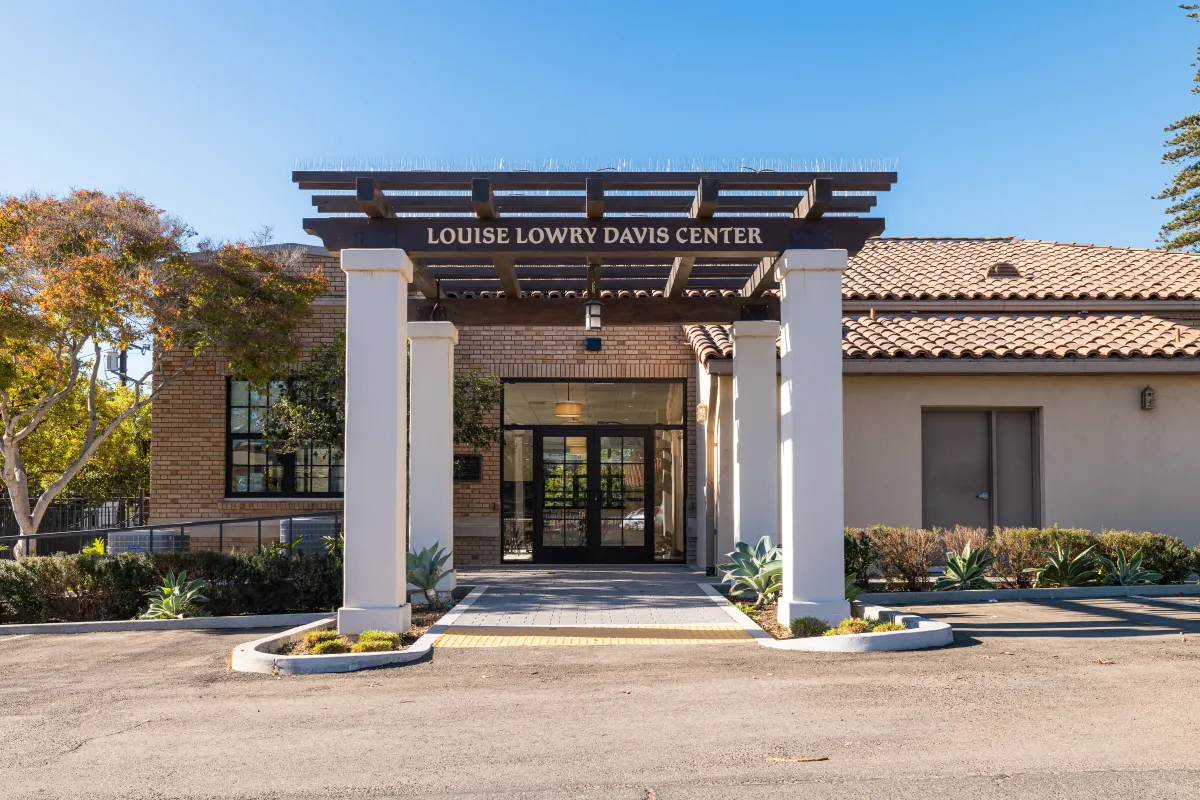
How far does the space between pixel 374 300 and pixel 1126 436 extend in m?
10.4

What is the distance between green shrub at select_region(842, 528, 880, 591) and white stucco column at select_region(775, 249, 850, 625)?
251cm

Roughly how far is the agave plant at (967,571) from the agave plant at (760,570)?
7.01 feet

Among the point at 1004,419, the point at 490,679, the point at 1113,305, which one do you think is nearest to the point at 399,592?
the point at 490,679

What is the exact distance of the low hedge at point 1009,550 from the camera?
1149 centimetres

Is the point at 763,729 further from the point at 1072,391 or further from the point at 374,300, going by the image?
the point at 1072,391

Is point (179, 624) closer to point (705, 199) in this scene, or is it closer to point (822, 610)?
point (822, 610)

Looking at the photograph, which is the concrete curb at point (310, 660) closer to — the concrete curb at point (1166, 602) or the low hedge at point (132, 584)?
the low hedge at point (132, 584)

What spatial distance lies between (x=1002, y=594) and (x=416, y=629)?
6.18 meters

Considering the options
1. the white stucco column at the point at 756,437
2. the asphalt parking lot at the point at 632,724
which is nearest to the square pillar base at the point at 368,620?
the asphalt parking lot at the point at 632,724

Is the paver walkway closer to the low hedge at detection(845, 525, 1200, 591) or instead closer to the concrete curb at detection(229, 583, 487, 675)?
the concrete curb at detection(229, 583, 487, 675)

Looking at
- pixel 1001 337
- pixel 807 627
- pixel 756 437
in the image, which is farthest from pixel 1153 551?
pixel 807 627

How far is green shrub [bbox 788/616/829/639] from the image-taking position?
862 cm

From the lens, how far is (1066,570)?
37.2ft

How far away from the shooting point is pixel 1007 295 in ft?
53.6
